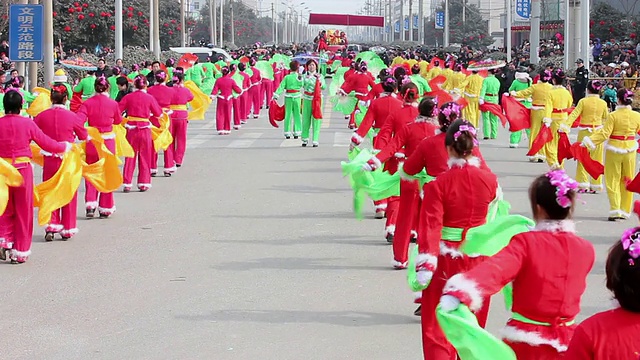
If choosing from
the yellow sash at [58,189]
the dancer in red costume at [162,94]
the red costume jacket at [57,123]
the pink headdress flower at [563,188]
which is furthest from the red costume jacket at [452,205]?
the dancer in red costume at [162,94]

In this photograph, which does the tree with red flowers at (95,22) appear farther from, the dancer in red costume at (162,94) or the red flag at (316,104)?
the dancer in red costume at (162,94)

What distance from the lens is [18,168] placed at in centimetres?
1198

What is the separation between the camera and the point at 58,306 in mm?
10070

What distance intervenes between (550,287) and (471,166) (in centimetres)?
209

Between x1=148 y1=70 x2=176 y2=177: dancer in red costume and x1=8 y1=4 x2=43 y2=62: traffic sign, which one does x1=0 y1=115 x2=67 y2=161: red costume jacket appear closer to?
x1=148 y1=70 x2=176 y2=177: dancer in red costume

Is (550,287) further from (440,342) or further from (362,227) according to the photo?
(362,227)

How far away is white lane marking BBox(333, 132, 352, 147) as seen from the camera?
2672 cm

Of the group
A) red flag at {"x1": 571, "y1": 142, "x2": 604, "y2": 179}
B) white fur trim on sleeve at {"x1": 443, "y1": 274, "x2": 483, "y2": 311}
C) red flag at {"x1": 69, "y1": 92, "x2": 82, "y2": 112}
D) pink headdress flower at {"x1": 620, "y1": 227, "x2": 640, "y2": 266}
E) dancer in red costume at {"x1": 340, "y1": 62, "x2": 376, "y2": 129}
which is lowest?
white fur trim on sleeve at {"x1": 443, "y1": 274, "x2": 483, "y2": 311}

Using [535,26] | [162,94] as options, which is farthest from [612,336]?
[535,26]

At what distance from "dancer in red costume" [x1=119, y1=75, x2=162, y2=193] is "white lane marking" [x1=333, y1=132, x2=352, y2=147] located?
872 centimetres

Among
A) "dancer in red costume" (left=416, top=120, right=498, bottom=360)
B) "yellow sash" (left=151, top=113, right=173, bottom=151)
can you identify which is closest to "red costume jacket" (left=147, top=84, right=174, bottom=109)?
"yellow sash" (left=151, top=113, right=173, bottom=151)

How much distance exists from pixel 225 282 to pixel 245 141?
55.2 feet

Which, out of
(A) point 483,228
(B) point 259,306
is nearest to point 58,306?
(B) point 259,306

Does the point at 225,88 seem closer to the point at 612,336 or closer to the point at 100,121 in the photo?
the point at 100,121
